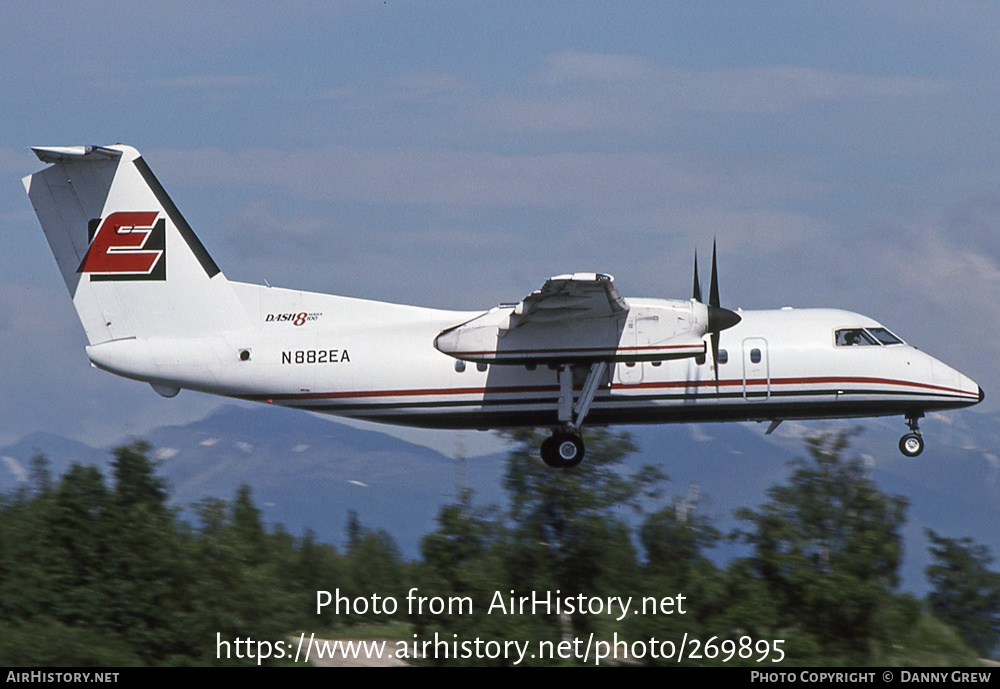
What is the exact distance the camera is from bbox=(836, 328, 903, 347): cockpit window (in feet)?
65.3

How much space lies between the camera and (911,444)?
20.4 m

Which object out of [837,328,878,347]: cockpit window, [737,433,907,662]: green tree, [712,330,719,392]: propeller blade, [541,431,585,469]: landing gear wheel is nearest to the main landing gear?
[541,431,585,469]: landing gear wheel

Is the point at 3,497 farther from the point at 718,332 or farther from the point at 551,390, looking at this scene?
the point at 718,332

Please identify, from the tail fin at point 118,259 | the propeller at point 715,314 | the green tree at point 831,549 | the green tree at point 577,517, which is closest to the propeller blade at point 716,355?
the propeller at point 715,314

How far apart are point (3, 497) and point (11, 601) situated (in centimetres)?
890

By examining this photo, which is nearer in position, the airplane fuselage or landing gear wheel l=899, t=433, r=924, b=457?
the airplane fuselage

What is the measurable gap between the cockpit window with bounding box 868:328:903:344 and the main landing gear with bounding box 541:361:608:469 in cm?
460

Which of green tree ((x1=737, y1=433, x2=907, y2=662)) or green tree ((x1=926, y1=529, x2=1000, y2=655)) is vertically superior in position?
green tree ((x1=737, y1=433, x2=907, y2=662))

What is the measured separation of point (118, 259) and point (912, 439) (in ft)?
45.1

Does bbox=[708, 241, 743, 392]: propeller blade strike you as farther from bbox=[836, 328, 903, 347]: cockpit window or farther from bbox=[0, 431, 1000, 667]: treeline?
bbox=[0, 431, 1000, 667]: treeline

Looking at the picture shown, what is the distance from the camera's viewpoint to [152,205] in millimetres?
20688

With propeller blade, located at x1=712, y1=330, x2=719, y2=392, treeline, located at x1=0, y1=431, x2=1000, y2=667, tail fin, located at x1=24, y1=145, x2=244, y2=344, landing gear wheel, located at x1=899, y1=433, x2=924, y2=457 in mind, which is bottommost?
treeline, located at x1=0, y1=431, x2=1000, y2=667
